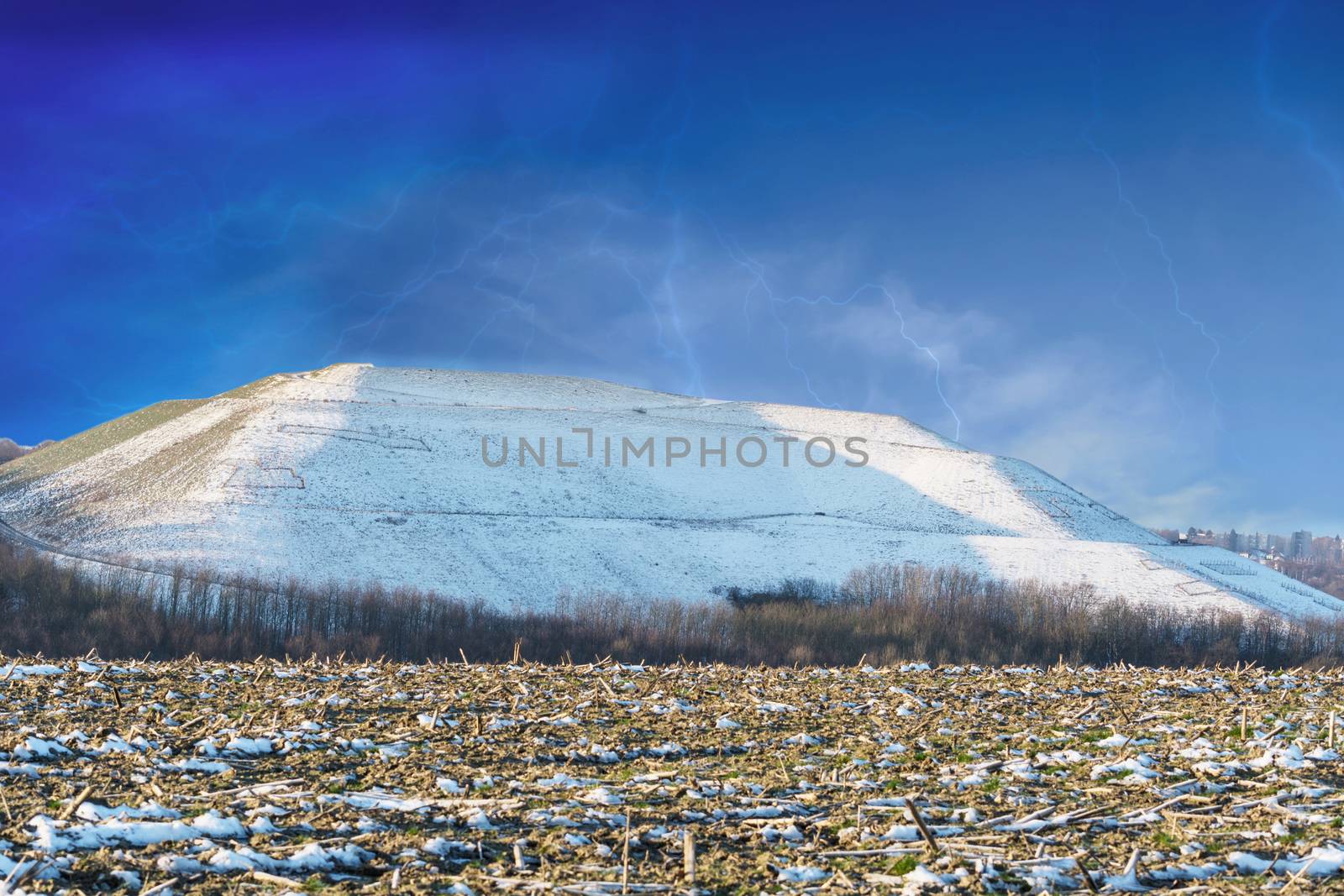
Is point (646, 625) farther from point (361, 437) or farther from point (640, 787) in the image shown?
point (361, 437)

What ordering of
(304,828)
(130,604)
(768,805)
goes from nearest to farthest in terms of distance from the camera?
(304,828), (768,805), (130,604)

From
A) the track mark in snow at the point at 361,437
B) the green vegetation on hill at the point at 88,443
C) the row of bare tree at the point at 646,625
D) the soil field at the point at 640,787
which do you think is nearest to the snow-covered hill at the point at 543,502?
the track mark in snow at the point at 361,437

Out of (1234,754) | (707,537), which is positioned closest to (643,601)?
(707,537)

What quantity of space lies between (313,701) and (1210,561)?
288 ft

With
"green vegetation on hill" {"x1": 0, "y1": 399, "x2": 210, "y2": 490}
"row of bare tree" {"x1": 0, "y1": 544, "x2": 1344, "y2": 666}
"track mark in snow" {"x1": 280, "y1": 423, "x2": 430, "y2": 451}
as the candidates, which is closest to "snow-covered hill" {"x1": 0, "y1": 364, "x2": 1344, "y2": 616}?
"track mark in snow" {"x1": 280, "y1": 423, "x2": 430, "y2": 451}

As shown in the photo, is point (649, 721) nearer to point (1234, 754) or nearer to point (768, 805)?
point (768, 805)

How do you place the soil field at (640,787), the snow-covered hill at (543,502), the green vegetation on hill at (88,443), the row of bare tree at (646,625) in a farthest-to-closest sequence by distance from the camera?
1. the green vegetation on hill at (88,443)
2. the snow-covered hill at (543,502)
3. the row of bare tree at (646,625)
4. the soil field at (640,787)

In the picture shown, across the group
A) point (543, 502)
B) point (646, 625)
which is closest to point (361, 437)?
point (543, 502)

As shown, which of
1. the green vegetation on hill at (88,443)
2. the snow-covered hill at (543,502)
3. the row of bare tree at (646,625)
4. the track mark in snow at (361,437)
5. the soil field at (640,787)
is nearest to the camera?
the soil field at (640,787)

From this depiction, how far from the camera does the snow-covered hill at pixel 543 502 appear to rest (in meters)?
70.2

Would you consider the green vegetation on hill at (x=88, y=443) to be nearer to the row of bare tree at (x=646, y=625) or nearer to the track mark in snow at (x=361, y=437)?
the track mark in snow at (x=361, y=437)

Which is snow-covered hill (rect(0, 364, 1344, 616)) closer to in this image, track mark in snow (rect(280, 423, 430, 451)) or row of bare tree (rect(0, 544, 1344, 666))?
track mark in snow (rect(280, 423, 430, 451))

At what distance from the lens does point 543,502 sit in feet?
287

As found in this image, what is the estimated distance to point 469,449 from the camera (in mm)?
98750
